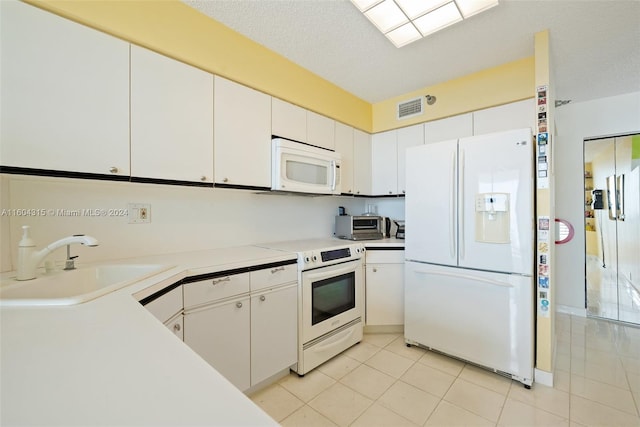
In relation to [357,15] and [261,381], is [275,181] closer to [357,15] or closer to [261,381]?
[357,15]

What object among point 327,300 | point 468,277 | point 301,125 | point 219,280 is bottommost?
point 327,300

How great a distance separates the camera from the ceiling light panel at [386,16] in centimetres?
167

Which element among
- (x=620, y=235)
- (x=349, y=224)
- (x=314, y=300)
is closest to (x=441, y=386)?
(x=314, y=300)

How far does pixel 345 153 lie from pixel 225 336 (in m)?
2.04

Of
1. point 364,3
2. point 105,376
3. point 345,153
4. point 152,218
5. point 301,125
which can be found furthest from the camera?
point 345,153

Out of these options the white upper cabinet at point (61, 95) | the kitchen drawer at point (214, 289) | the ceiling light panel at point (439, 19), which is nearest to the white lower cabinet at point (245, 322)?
the kitchen drawer at point (214, 289)

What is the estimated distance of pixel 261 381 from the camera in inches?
70.8

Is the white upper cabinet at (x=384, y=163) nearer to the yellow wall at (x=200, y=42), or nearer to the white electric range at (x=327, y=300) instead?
the yellow wall at (x=200, y=42)

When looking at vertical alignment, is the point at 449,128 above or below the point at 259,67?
below

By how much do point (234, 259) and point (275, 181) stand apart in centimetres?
74

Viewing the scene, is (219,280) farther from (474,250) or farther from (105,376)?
(474,250)

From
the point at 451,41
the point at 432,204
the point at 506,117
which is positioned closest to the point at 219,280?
the point at 432,204

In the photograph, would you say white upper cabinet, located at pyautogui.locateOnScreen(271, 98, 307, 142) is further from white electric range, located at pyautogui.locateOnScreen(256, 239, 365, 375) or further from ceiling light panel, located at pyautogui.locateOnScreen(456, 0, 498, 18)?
ceiling light panel, located at pyautogui.locateOnScreen(456, 0, 498, 18)

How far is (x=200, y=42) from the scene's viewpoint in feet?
5.85
